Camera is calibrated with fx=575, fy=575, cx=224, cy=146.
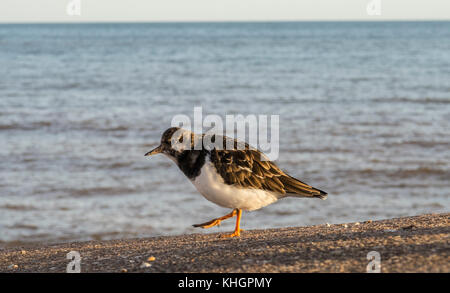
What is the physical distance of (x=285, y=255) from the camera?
Answer: 4.17m

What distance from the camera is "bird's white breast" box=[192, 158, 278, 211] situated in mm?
4863

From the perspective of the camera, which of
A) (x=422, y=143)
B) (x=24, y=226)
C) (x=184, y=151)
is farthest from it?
(x=422, y=143)

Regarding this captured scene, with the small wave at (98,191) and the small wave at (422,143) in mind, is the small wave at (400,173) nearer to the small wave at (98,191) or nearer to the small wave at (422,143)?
the small wave at (422,143)

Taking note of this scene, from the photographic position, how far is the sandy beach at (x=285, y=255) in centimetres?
379

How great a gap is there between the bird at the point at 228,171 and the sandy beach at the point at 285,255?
39cm

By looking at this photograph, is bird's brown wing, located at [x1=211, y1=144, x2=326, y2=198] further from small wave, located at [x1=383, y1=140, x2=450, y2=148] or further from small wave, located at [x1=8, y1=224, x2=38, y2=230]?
small wave, located at [x1=383, y1=140, x2=450, y2=148]

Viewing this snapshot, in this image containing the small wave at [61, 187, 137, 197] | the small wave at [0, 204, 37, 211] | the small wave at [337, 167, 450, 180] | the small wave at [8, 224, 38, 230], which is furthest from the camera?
the small wave at [337, 167, 450, 180]

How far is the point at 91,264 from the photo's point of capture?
461 centimetres

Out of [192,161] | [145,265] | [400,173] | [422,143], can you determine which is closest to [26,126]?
[400,173]

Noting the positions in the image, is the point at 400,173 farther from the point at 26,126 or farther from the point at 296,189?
the point at 26,126

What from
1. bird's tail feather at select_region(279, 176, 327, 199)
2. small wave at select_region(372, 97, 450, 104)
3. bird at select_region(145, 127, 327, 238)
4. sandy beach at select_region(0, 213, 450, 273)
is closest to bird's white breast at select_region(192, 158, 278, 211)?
bird at select_region(145, 127, 327, 238)

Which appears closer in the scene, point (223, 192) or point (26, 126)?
point (223, 192)

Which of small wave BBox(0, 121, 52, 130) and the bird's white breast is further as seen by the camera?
small wave BBox(0, 121, 52, 130)

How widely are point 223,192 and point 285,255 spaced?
958mm
